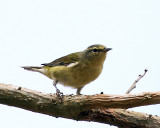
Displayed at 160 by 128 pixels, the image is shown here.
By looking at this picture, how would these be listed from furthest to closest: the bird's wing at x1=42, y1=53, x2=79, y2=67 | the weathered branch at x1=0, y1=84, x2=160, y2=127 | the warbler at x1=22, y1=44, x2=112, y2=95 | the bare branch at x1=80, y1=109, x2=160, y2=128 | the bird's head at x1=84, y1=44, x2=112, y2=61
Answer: the bird's wing at x1=42, y1=53, x2=79, y2=67
the bird's head at x1=84, y1=44, x2=112, y2=61
the warbler at x1=22, y1=44, x2=112, y2=95
the bare branch at x1=80, y1=109, x2=160, y2=128
the weathered branch at x1=0, y1=84, x2=160, y2=127

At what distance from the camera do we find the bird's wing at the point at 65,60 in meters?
4.87

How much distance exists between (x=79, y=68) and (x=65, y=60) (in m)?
0.52

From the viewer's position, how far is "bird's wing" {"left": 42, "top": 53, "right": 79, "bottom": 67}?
487 centimetres

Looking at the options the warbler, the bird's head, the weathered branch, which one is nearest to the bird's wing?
the warbler

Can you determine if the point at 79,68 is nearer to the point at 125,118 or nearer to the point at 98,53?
the point at 98,53

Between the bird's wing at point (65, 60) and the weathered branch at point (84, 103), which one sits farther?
the bird's wing at point (65, 60)

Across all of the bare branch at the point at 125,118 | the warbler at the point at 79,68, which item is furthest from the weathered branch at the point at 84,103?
the warbler at the point at 79,68

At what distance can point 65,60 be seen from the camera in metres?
5.02

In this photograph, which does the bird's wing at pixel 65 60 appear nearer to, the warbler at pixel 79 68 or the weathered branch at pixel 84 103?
the warbler at pixel 79 68

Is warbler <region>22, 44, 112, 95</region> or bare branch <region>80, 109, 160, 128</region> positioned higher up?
warbler <region>22, 44, 112, 95</region>

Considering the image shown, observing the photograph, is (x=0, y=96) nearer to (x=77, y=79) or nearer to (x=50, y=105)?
(x=50, y=105)

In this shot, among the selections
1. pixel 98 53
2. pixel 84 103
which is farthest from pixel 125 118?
pixel 98 53

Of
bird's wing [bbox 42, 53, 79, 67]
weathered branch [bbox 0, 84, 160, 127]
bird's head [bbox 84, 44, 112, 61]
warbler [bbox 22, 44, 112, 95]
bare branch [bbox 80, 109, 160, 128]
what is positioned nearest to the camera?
weathered branch [bbox 0, 84, 160, 127]

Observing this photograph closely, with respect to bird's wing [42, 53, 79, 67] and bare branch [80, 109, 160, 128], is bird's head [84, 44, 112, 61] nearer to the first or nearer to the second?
bird's wing [42, 53, 79, 67]
